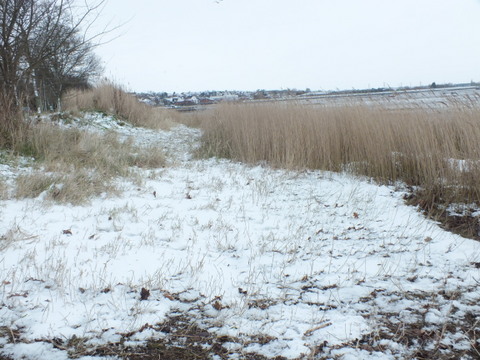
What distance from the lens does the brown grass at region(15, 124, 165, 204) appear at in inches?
157

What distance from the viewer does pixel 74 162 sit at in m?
5.24

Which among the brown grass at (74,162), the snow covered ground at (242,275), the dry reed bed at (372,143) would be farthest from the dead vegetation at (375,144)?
the brown grass at (74,162)

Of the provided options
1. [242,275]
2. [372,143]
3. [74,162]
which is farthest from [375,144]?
[74,162]

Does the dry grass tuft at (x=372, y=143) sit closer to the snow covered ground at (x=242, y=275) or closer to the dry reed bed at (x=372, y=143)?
the dry reed bed at (x=372, y=143)

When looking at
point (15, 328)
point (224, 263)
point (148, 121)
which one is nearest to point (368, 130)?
point (224, 263)

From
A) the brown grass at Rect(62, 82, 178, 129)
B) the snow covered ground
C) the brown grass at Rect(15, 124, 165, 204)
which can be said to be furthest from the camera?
the brown grass at Rect(62, 82, 178, 129)

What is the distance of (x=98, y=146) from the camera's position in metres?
6.13

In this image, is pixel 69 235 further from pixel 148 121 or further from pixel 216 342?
pixel 148 121

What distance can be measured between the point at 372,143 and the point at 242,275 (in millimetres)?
3597

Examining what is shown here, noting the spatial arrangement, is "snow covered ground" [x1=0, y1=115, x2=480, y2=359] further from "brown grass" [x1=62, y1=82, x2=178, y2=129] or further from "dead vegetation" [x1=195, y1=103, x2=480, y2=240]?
"brown grass" [x1=62, y1=82, x2=178, y2=129]

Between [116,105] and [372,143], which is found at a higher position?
[116,105]

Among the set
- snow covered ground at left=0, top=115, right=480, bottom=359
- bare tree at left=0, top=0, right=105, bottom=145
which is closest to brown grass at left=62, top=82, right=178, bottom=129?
bare tree at left=0, top=0, right=105, bottom=145

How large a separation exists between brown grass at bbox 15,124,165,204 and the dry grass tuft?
6.22 feet

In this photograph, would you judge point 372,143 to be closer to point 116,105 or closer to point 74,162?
point 74,162
